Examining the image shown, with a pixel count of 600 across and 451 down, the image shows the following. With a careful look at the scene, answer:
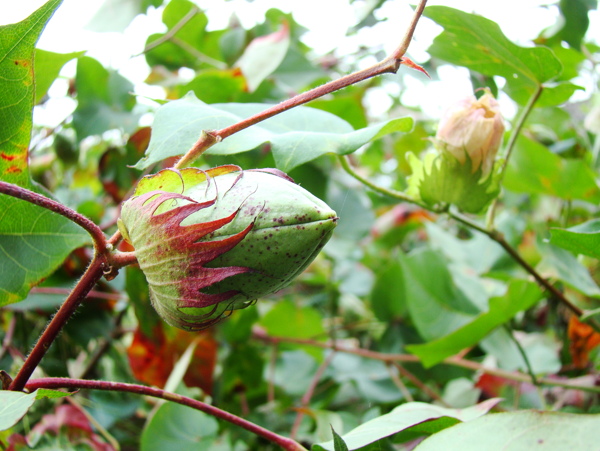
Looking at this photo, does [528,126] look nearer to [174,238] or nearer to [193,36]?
[193,36]

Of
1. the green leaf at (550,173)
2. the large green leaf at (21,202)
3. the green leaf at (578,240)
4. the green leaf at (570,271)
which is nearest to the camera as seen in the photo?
the large green leaf at (21,202)

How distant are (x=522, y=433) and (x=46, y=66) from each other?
2.38 feet

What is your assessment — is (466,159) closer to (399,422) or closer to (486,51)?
(486,51)

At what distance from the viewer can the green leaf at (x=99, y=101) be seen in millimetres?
1114

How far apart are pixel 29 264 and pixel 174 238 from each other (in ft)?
0.86

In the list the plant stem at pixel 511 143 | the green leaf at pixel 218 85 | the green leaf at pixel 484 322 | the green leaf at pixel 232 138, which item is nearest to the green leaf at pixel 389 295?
the green leaf at pixel 484 322

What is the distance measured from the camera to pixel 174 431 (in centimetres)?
81

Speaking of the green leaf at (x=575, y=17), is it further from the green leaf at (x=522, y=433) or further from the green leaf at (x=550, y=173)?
the green leaf at (x=522, y=433)

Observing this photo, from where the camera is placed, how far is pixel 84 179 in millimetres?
1791

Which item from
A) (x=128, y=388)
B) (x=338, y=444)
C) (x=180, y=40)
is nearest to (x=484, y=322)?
(x=338, y=444)

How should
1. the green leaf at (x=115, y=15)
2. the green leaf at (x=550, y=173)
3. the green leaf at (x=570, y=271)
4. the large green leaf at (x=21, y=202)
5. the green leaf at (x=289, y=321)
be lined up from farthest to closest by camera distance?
1. the green leaf at (x=289, y=321)
2. the green leaf at (x=115, y=15)
3. the green leaf at (x=550, y=173)
4. the green leaf at (x=570, y=271)
5. the large green leaf at (x=21, y=202)

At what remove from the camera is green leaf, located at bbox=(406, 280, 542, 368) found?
2.78 ft

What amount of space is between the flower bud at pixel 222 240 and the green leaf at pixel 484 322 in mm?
501

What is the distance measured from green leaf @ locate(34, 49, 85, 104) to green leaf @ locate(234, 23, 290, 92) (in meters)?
0.33
